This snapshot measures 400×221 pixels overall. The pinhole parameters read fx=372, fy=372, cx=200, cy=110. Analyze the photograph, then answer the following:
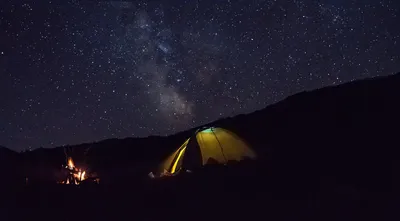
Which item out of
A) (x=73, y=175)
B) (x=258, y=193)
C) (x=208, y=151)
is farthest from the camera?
(x=208, y=151)

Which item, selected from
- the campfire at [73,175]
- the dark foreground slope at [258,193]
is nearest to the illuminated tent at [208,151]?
the dark foreground slope at [258,193]

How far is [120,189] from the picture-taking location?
9766 mm

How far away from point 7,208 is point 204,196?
5083mm

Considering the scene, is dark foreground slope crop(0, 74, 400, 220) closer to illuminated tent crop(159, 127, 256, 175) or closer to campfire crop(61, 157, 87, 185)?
campfire crop(61, 157, 87, 185)

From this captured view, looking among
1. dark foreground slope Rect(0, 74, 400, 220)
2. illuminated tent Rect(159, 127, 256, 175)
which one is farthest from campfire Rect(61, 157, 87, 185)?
illuminated tent Rect(159, 127, 256, 175)

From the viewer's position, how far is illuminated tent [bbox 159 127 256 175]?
1343cm

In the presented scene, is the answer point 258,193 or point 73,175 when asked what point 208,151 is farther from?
point 258,193

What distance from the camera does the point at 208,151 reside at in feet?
45.2

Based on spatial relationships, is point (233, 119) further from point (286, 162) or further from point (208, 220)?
point (208, 220)

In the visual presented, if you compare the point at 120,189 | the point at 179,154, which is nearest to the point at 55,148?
the point at 179,154

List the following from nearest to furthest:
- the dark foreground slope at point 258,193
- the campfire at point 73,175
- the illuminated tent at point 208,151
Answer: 1. the dark foreground slope at point 258,193
2. the campfire at point 73,175
3. the illuminated tent at point 208,151

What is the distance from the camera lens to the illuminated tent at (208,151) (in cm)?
1343

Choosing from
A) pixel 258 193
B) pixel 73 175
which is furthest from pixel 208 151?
pixel 258 193

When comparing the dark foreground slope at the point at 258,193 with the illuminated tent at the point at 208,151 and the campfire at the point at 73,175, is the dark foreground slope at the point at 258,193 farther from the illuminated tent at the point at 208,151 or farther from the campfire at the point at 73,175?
the illuminated tent at the point at 208,151
